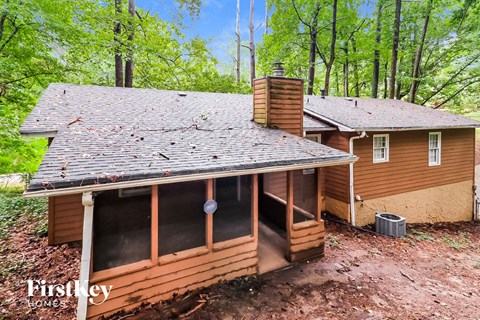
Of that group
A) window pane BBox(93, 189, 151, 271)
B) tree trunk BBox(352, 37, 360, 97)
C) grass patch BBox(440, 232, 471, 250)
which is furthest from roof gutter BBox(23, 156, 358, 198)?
tree trunk BBox(352, 37, 360, 97)

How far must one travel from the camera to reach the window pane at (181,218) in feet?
15.2

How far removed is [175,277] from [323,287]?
2767 mm

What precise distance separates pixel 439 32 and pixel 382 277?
1904 centimetres

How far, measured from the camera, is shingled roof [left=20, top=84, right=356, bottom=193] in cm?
362

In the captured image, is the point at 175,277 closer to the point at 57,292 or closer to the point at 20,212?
the point at 57,292

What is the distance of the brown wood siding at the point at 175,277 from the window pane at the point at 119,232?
304mm

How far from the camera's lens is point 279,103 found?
285 inches

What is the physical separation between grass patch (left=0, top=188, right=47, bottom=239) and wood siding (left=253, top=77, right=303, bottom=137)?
277 inches

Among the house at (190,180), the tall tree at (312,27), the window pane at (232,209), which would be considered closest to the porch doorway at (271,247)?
the house at (190,180)

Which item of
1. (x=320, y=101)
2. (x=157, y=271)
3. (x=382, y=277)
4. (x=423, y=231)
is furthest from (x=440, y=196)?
(x=157, y=271)

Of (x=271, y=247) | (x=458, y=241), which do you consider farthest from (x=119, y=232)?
(x=458, y=241)

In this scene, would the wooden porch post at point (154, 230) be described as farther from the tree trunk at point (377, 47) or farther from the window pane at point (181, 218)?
the tree trunk at point (377, 47)

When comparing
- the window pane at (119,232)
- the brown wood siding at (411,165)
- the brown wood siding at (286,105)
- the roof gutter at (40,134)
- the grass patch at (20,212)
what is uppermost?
the brown wood siding at (286,105)

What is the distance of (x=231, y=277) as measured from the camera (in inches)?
192
